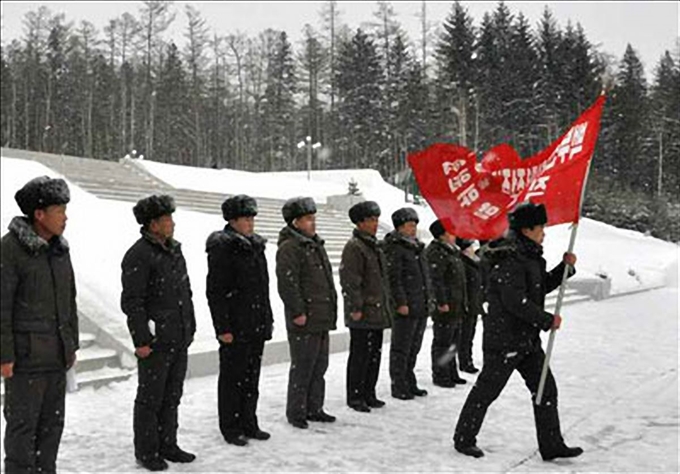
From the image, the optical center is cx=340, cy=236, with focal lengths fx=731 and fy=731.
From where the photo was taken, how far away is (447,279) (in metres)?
7.68

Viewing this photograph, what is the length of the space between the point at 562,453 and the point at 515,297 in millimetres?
1186

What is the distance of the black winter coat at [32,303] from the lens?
11.7ft

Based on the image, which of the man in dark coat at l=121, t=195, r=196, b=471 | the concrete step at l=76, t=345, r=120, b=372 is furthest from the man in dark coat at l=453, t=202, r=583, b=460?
the concrete step at l=76, t=345, r=120, b=372

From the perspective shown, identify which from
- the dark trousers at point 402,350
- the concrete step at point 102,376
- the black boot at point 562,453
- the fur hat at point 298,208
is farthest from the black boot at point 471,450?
the concrete step at point 102,376

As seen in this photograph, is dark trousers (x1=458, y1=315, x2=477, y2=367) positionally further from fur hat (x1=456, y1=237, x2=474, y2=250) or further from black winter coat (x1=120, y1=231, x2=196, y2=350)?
black winter coat (x1=120, y1=231, x2=196, y2=350)

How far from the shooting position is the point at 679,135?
18734 millimetres

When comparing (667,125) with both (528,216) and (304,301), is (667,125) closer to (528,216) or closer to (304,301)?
(528,216)

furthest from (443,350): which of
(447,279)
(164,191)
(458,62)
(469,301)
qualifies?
(458,62)

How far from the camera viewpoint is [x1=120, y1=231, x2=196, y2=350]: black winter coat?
456cm

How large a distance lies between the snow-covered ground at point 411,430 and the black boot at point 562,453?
0.05 m

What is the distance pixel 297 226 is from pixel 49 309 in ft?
8.13

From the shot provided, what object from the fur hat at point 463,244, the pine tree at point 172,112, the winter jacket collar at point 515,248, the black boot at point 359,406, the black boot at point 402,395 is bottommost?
the black boot at point 402,395

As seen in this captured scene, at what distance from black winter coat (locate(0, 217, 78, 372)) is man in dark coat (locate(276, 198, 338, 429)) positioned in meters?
2.10

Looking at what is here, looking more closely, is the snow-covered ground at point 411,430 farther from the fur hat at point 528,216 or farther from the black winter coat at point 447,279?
the fur hat at point 528,216
